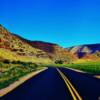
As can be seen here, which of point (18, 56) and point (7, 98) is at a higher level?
point (18, 56)

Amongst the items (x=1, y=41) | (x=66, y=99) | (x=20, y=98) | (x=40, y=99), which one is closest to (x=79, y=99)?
(x=66, y=99)

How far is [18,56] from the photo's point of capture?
198 m

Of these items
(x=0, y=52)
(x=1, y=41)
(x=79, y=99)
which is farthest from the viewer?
(x=1, y=41)

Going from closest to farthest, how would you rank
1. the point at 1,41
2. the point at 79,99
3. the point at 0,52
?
the point at 79,99, the point at 0,52, the point at 1,41

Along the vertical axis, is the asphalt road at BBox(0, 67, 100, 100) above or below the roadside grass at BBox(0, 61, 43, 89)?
below

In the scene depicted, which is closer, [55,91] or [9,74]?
[55,91]

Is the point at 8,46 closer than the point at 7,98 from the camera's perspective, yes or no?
No

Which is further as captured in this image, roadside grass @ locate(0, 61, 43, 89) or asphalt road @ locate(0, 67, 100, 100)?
roadside grass @ locate(0, 61, 43, 89)

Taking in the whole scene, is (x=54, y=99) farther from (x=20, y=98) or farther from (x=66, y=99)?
(x=20, y=98)

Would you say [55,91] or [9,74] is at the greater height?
[9,74]

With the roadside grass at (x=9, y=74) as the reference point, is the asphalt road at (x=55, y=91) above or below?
below

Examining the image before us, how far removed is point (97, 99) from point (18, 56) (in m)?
185

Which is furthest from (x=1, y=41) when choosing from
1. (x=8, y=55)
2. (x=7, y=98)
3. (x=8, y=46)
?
(x=7, y=98)

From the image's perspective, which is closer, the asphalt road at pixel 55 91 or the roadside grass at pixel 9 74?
the asphalt road at pixel 55 91
